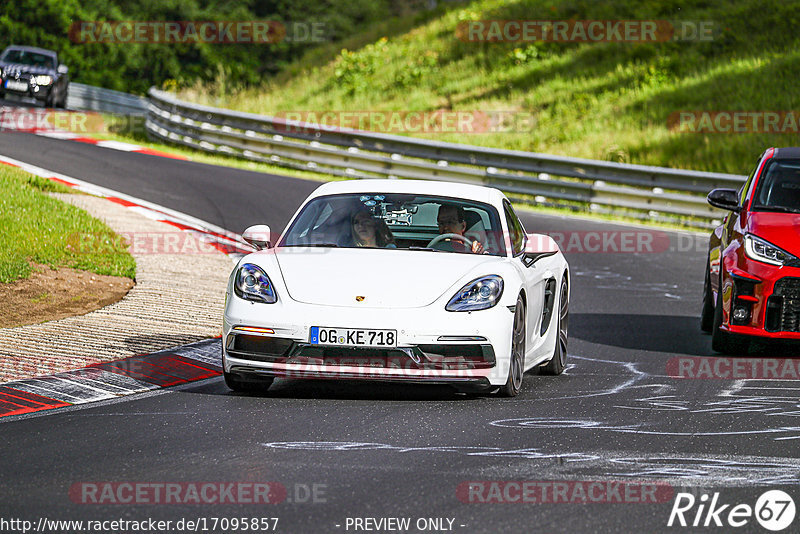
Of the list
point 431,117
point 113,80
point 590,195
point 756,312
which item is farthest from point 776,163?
point 113,80

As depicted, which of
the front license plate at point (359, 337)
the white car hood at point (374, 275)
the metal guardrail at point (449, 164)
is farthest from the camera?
the metal guardrail at point (449, 164)

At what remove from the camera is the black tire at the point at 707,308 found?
11.5 meters

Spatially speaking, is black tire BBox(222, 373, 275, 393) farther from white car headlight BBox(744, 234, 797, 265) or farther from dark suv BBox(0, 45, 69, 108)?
dark suv BBox(0, 45, 69, 108)

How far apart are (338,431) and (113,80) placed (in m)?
55.8

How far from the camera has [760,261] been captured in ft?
32.4

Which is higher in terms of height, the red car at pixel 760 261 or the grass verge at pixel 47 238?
the red car at pixel 760 261

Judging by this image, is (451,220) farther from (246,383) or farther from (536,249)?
(246,383)

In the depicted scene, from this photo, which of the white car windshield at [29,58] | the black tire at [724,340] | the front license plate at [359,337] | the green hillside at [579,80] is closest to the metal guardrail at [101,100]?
the green hillside at [579,80]

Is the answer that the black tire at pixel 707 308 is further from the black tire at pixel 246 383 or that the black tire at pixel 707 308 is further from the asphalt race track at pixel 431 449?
the black tire at pixel 246 383

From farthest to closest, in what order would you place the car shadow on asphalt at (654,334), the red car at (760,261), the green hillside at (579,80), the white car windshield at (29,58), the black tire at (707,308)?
the white car windshield at (29,58) < the green hillside at (579,80) < the black tire at (707,308) < the car shadow on asphalt at (654,334) < the red car at (760,261)

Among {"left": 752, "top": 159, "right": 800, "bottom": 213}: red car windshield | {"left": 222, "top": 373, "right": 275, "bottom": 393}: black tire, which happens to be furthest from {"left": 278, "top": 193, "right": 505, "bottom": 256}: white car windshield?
{"left": 752, "top": 159, "right": 800, "bottom": 213}: red car windshield

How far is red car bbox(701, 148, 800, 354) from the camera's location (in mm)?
9742

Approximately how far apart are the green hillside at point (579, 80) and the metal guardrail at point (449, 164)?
13.0ft

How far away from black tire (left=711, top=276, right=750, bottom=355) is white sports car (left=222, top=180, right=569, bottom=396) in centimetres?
200
